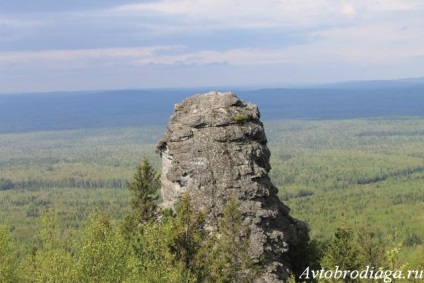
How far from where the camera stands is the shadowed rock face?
136 ft

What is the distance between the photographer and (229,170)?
143 ft

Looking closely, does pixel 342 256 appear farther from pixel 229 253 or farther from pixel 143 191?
pixel 143 191

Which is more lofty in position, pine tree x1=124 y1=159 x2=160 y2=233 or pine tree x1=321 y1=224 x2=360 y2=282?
pine tree x1=124 y1=159 x2=160 y2=233

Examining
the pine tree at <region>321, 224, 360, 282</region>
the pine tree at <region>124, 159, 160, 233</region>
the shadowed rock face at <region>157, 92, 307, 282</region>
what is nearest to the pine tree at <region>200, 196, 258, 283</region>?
the shadowed rock face at <region>157, 92, 307, 282</region>

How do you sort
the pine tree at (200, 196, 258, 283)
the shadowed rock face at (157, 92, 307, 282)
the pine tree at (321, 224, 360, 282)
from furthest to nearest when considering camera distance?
the shadowed rock face at (157, 92, 307, 282)
the pine tree at (321, 224, 360, 282)
the pine tree at (200, 196, 258, 283)

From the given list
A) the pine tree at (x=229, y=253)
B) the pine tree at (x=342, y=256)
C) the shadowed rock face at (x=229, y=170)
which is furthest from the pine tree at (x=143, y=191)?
the pine tree at (x=342, y=256)

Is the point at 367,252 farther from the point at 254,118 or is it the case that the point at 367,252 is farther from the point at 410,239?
the point at 410,239

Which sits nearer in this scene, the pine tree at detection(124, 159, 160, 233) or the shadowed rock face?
the shadowed rock face

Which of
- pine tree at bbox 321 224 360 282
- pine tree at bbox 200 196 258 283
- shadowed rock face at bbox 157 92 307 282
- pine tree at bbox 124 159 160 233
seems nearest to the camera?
pine tree at bbox 200 196 258 283

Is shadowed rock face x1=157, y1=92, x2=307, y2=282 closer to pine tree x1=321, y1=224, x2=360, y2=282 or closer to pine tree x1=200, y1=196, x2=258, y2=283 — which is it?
pine tree x1=200, y1=196, x2=258, y2=283

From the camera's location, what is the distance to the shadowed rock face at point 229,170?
1629 inches

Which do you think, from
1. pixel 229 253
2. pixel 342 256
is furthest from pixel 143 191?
pixel 342 256

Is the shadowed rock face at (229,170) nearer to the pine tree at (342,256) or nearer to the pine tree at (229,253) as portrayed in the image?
the pine tree at (229,253)

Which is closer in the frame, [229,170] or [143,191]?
[229,170]
